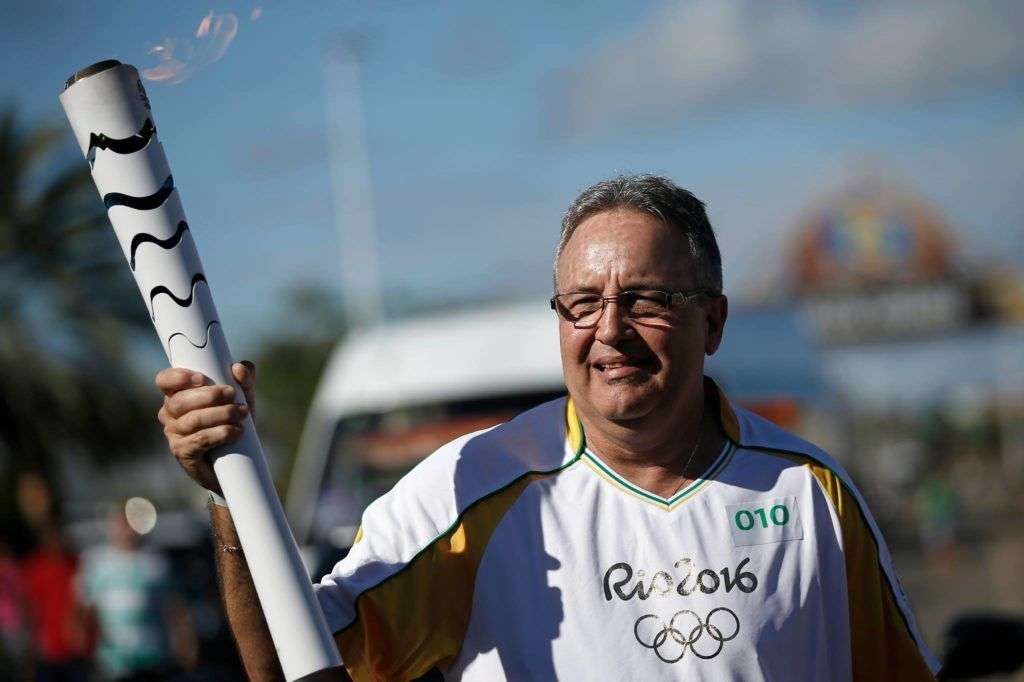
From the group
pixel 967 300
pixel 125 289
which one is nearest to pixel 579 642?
pixel 125 289

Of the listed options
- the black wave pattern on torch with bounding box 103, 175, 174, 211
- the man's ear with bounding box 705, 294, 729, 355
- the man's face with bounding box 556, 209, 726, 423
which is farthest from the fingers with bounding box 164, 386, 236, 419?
the man's ear with bounding box 705, 294, 729, 355

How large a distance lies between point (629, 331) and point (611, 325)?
38mm

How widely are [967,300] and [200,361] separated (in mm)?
45525

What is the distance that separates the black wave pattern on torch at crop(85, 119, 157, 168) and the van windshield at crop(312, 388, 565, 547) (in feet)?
18.3

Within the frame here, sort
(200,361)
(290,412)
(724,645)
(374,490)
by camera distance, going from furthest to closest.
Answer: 1. (290,412)
2. (374,490)
3. (724,645)
4. (200,361)

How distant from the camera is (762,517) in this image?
8.47 ft

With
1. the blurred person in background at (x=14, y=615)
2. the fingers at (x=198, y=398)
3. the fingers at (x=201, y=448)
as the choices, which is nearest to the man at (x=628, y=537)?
the fingers at (x=201, y=448)

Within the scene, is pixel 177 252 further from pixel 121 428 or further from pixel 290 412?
pixel 290 412

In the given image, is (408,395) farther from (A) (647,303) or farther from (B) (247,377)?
(B) (247,377)

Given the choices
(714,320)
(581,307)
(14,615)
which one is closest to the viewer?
(581,307)

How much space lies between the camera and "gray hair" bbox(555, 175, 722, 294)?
8.53 ft

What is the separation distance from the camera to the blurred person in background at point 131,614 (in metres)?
8.28

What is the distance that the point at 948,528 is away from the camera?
77.7 ft

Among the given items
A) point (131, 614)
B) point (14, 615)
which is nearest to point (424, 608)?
point (131, 614)
